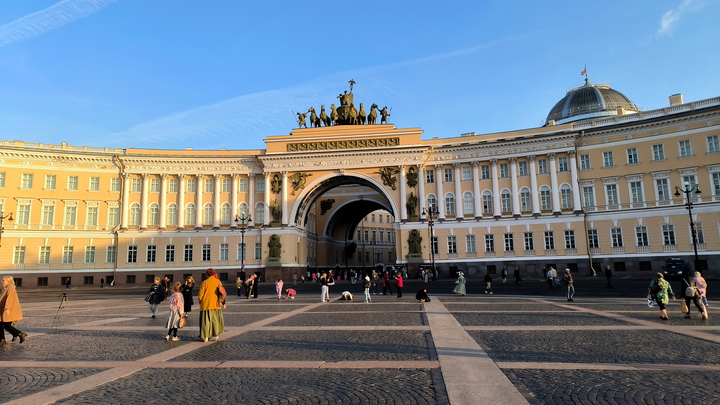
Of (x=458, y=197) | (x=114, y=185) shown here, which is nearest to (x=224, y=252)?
(x=114, y=185)

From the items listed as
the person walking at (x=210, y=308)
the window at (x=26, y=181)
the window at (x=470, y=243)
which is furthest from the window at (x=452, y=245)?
the window at (x=26, y=181)

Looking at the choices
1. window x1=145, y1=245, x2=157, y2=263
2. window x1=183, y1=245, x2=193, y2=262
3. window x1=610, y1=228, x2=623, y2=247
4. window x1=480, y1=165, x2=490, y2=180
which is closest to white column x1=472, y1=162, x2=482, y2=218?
window x1=480, y1=165, x2=490, y2=180

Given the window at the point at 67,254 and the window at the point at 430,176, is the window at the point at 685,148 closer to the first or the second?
the window at the point at 430,176

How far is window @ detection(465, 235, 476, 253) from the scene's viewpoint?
5275 cm

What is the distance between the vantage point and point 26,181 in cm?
5253

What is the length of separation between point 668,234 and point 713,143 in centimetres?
977

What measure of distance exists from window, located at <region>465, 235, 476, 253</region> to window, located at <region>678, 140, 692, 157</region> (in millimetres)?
22669

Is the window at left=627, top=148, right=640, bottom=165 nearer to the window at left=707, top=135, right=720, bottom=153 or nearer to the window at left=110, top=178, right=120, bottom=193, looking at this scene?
the window at left=707, top=135, right=720, bottom=153

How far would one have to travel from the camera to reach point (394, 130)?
185ft

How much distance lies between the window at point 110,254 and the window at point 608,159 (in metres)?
58.3

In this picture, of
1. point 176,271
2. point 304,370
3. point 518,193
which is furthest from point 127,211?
point 304,370

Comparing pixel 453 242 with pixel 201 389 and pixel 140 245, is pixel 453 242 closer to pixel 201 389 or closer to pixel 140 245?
pixel 140 245

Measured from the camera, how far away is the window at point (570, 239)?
49.8m

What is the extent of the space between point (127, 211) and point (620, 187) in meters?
57.9
